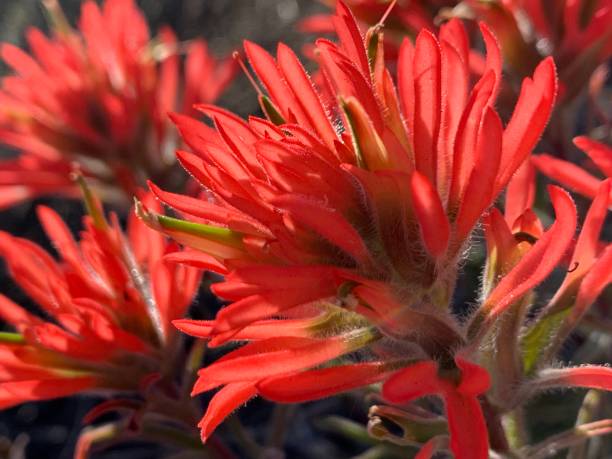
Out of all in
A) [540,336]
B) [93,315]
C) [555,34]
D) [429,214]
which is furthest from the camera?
[555,34]

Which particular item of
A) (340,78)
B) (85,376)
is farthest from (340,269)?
(85,376)

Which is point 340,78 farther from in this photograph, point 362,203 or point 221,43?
point 221,43

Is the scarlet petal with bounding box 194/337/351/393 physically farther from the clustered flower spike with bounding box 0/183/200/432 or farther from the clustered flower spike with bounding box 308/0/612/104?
the clustered flower spike with bounding box 308/0/612/104

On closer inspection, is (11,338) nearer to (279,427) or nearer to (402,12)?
(279,427)

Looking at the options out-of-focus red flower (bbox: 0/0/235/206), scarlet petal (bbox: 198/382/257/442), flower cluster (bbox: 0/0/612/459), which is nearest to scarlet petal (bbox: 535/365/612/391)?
flower cluster (bbox: 0/0/612/459)

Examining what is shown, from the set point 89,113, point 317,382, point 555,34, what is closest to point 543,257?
point 317,382

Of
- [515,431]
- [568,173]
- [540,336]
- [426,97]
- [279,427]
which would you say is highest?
[426,97]
